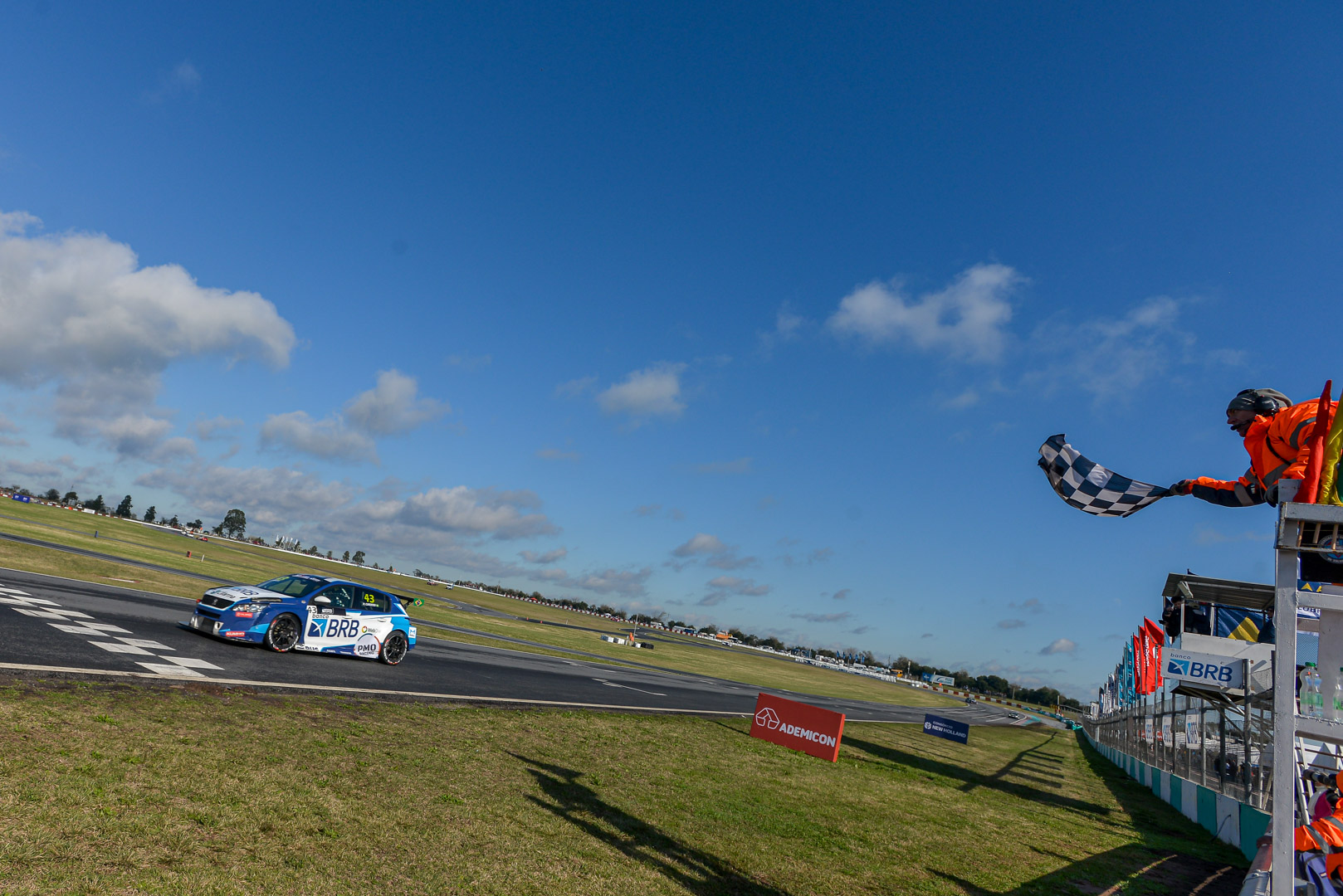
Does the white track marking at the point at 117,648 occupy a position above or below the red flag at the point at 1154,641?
below

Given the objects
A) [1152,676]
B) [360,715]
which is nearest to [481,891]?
[360,715]

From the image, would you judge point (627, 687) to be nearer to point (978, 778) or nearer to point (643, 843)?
point (978, 778)

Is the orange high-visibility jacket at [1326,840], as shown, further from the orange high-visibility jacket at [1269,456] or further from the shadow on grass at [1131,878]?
the shadow on grass at [1131,878]

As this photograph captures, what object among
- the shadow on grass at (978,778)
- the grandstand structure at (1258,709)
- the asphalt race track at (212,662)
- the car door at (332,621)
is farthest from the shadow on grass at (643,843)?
the shadow on grass at (978,778)

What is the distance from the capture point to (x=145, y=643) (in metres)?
12.5

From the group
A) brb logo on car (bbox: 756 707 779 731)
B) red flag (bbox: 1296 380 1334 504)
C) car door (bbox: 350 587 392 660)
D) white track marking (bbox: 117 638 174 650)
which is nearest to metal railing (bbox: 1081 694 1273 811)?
red flag (bbox: 1296 380 1334 504)

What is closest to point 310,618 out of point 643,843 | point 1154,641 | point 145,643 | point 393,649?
point 393,649

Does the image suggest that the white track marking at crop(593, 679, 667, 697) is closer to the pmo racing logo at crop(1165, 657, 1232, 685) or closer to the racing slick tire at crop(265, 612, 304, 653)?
the racing slick tire at crop(265, 612, 304, 653)

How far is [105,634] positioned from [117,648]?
5.46 ft

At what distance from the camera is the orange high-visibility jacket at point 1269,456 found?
189 inches

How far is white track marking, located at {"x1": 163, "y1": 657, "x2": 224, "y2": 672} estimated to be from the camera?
1133 cm

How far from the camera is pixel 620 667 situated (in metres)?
34.0

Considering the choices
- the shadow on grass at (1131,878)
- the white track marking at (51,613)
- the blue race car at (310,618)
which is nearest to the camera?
the shadow on grass at (1131,878)

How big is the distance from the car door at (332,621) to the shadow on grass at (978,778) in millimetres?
14490
